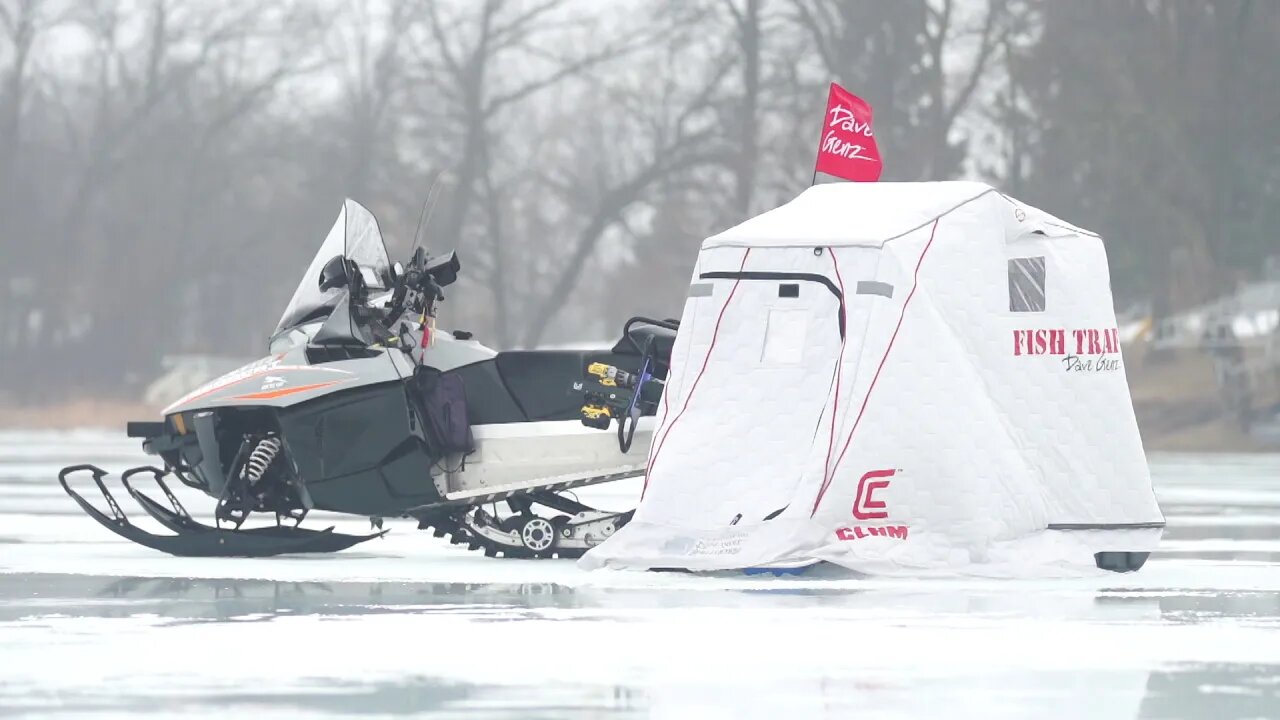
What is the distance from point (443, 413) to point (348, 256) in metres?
1.06

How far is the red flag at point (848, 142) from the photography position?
44.8ft

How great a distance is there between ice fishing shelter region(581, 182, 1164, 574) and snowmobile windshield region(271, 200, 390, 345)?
2.01m

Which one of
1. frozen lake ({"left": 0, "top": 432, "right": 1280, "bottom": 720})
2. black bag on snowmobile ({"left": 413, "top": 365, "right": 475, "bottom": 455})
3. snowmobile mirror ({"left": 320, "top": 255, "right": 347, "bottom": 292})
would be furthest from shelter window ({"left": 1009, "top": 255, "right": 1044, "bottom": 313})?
snowmobile mirror ({"left": 320, "top": 255, "right": 347, "bottom": 292})

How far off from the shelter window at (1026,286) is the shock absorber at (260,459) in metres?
4.14

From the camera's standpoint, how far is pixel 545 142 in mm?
62281

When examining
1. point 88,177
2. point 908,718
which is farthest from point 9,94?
point 908,718

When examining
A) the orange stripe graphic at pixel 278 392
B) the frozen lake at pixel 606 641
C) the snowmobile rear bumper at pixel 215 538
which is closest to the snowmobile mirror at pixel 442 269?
the orange stripe graphic at pixel 278 392

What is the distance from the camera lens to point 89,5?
60281 mm

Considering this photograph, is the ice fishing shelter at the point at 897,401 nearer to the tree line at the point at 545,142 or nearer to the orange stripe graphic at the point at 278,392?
the orange stripe graphic at the point at 278,392

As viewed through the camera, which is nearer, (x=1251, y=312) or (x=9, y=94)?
(x=1251, y=312)

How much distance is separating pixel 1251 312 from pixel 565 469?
3050cm

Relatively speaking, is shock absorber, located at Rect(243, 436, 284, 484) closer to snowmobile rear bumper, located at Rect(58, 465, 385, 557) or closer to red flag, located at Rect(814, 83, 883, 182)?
snowmobile rear bumper, located at Rect(58, 465, 385, 557)

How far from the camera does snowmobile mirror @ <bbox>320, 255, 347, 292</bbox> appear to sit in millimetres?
12703

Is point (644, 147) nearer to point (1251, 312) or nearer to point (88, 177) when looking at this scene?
point (88, 177)
